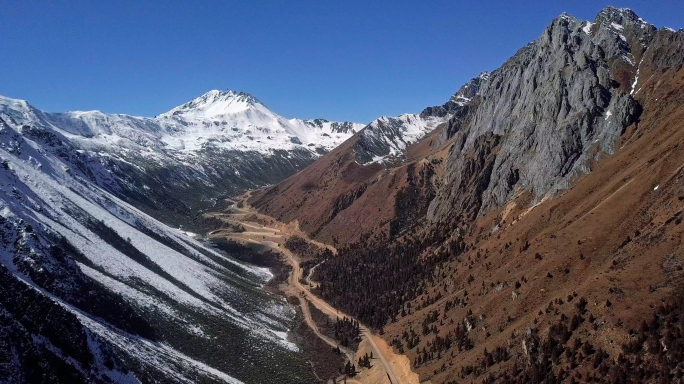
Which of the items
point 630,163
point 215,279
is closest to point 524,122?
point 630,163

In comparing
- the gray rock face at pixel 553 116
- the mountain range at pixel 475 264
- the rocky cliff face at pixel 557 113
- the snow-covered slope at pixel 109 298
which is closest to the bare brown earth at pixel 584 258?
the mountain range at pixel 475 264

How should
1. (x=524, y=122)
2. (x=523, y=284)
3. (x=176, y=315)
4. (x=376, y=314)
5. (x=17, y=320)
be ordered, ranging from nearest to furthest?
(x=17, y=320) < (x=523, y=284) < (x=176, y=315) < (x=376, y=314) < (x=524, y=122)

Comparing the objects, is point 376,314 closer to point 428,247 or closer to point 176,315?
point 428,247

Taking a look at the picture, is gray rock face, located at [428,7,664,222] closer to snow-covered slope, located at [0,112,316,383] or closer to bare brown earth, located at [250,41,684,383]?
bare brown earth, located at [250,41,684,383]

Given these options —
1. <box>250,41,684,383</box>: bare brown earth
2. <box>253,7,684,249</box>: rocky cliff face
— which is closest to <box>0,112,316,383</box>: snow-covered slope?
<box>250,41,684,383</box>: bare brown earth

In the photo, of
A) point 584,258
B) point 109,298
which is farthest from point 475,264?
point 109,298

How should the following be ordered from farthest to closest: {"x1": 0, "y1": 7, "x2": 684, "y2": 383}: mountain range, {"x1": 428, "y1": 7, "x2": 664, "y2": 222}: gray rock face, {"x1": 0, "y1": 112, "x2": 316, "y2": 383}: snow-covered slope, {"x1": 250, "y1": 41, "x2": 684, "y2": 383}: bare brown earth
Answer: {"x1": 428, "y1": 7, "x2": 664, "y2": 222}: gray rock face
{"x1": 250, "y1": 41, "x2": 684, "y2": 383}: bare brown earth
{"x1": 0, "y1": 7, "x2": 684, "y2": 383}: mountain range
{"x1": 0, "y1": 112, "x2": 316, "y2": 383}: snow-covered slope
